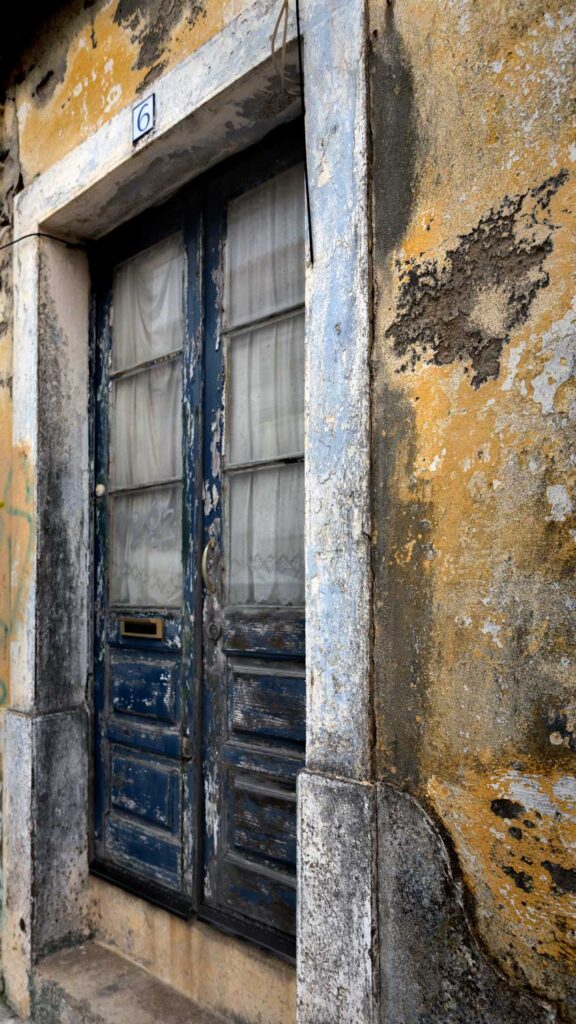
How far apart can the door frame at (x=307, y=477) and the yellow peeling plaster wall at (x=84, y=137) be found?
0.30 feet

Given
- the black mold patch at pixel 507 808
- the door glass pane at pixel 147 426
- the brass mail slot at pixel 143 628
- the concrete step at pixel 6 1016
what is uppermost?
the door glass pane at pixel 147 426

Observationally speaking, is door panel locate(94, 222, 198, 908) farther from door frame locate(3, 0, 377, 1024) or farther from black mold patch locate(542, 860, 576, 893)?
black mold patch locate(542, 860, 576, 893)

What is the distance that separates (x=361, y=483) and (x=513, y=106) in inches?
34.2

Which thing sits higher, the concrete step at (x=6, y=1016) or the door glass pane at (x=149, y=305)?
the door glass pane at (x=149, y=305)

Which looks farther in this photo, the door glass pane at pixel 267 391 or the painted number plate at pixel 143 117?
the painted number plate at pixel 143 117

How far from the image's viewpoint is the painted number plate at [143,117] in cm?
256

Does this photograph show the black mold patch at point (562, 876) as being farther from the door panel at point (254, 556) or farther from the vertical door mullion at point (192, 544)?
the vertical door mullion at point (192, 544)

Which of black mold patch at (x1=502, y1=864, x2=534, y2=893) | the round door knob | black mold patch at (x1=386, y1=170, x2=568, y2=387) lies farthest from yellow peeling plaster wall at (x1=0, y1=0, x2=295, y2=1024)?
black mold patch at (x1=386, y1=170, x2=568, y2=387)

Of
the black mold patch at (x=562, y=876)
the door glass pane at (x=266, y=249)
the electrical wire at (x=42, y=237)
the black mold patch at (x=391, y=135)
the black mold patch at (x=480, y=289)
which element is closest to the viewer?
the black mold patch at (x=562, y=876)

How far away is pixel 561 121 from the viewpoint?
1502 mm

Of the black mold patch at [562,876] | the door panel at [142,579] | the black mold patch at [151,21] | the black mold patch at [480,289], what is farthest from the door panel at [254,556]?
the black mold patch at [562,876]

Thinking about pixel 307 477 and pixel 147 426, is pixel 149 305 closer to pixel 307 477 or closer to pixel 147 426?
pixel 147 426

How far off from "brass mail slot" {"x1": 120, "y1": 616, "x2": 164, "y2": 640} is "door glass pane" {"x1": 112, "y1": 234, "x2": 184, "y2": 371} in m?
1.05

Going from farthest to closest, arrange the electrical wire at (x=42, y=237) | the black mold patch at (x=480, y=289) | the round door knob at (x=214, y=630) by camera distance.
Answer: the electrical wire at (x=42, y=237), the round door knob at (x=214, y=630), the black mold patch at (x=480, y=289)
